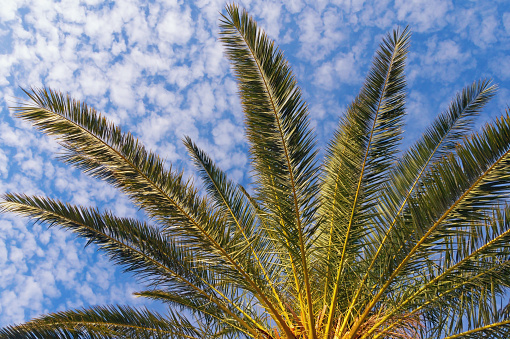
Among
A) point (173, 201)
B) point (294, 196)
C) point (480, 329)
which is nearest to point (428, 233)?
point (480, 329)

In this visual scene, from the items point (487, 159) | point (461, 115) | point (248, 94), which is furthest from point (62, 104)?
point (461, 115)

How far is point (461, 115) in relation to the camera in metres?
6.16

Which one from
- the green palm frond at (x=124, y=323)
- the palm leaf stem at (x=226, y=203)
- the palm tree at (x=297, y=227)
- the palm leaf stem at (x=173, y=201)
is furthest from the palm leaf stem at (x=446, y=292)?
the green palm frond at (x=124, y=323)

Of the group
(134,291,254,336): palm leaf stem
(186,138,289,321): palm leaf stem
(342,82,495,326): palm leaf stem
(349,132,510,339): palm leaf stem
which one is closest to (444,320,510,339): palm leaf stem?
(349,132,510,339): palm leaf stem

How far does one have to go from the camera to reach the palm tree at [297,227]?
4844mm

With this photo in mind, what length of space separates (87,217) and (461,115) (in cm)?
568

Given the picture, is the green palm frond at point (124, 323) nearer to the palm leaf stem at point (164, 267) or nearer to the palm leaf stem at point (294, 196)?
the palm leaf stem at point (164, 267)

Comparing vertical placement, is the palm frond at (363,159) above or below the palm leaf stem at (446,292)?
above

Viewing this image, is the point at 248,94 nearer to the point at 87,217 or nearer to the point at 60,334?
the point at 87,217

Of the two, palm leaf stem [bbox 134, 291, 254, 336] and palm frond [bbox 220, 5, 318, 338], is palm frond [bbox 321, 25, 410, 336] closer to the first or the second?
palm frond [bbox 220, 5, 318, 338]

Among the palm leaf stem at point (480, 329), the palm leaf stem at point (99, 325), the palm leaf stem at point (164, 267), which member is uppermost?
the palm leaf stem at point (164, 267)

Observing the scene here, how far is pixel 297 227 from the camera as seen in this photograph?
5.17 metres

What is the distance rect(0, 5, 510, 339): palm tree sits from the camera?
15.9ft

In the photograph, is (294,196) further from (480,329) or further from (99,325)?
(99,325)
